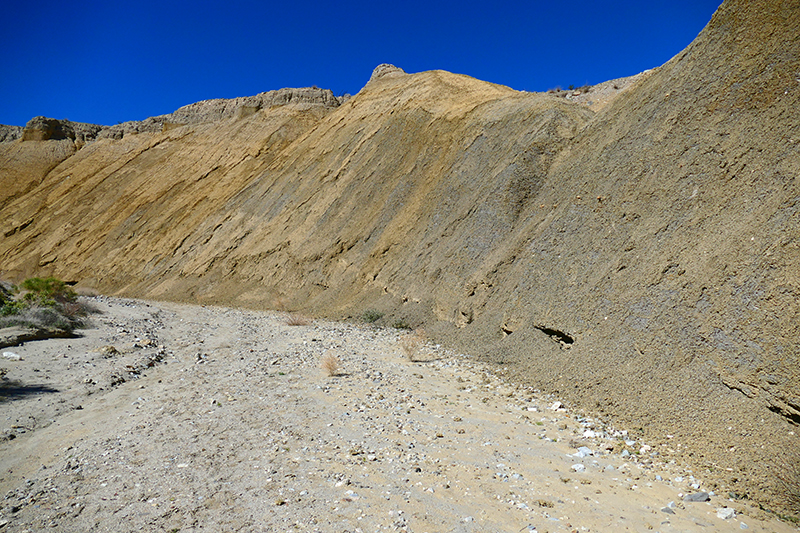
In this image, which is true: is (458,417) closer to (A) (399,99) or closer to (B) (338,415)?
(B) (338,415)

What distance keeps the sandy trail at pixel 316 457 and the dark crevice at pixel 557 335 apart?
124 cm

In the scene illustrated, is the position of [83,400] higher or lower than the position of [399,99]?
lower

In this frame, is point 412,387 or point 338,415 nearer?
point 338,415

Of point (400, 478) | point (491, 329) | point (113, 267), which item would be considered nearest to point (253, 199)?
point (113, 267)

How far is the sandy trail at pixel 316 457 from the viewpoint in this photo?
13.8 feet

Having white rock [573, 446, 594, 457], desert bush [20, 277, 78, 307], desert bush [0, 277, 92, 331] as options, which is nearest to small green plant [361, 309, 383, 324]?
desert bush [0, 277, 92, 331]

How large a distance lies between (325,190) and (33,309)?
482 inches

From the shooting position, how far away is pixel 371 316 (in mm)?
14594

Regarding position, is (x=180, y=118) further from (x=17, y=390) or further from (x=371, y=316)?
(x=17, y=390)

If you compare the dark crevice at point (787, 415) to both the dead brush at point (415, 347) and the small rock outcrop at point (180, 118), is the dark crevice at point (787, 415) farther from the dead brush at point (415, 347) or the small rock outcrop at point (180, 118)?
the small rock outcrop at point (180, 118)

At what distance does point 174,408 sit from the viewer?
718cm

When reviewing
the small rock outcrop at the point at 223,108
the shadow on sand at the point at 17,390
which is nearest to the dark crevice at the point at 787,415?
the shadow on sand at the point at 17,390

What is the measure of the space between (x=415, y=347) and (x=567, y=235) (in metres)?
3.73

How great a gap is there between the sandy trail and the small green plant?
478 cm
